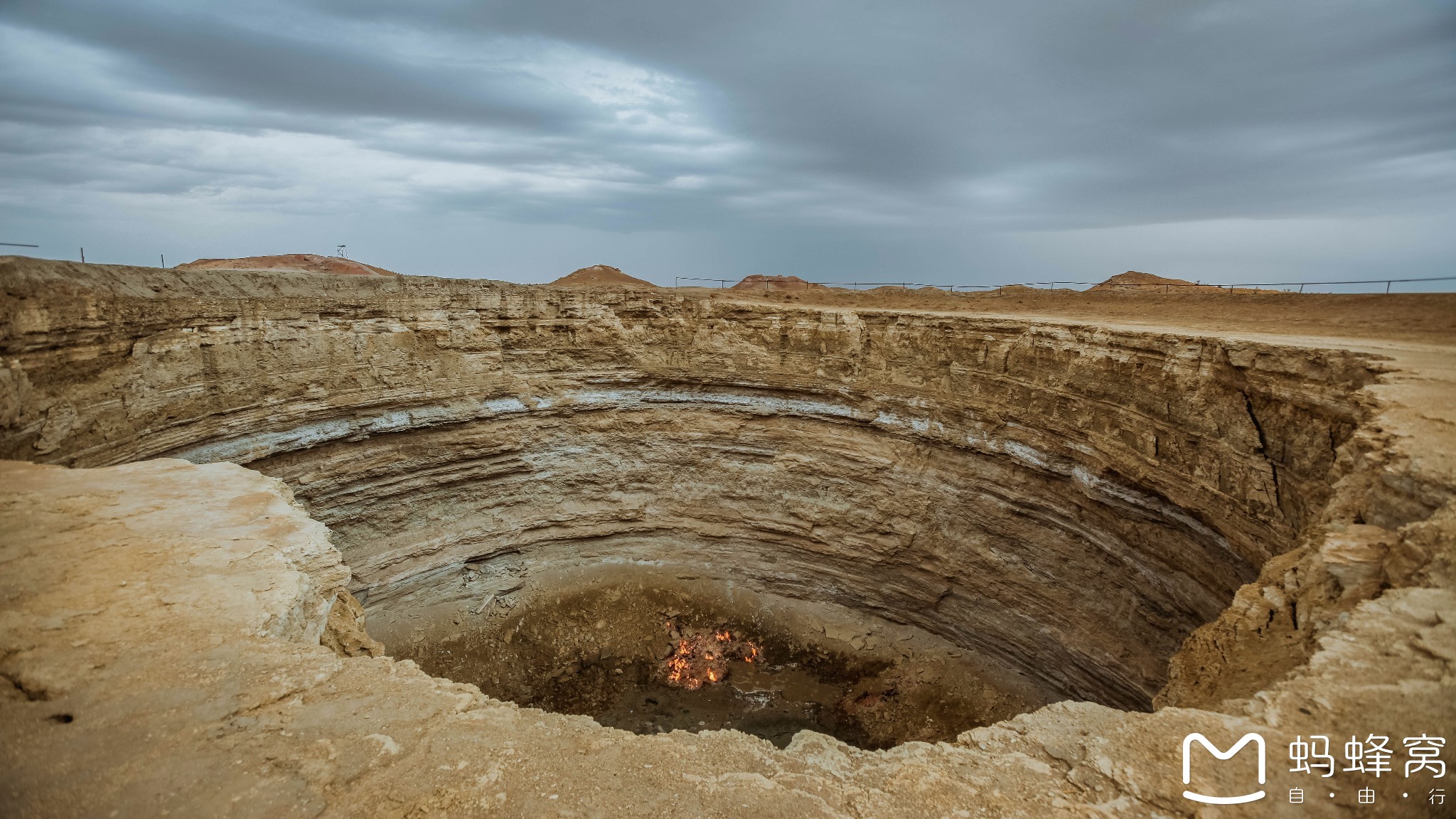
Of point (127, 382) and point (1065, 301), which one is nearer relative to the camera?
point (127, 382)

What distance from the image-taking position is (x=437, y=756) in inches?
165

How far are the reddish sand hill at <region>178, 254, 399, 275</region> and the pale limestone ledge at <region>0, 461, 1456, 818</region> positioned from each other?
88.8 feet

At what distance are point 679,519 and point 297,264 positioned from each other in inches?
1078

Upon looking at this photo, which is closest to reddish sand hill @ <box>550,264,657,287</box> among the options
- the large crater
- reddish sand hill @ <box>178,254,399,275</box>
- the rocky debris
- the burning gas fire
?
reddish sand hill @ <box>178,254,399,275</box>

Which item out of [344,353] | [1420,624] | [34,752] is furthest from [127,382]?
[1420,624]

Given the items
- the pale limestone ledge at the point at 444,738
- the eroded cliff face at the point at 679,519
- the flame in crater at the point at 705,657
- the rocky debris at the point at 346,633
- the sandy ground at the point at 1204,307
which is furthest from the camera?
the flame in crater at the point at 705,657

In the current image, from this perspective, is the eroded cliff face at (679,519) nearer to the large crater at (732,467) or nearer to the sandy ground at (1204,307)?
the large crater at (732,467)

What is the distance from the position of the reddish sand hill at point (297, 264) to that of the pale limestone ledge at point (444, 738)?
27.1 metres

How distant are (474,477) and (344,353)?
14.8 feet

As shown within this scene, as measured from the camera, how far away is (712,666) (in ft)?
50.7

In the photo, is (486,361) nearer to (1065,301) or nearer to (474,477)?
(474,477)

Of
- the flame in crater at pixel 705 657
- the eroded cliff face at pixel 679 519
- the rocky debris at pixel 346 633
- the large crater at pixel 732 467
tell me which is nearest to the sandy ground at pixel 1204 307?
the large crater at pixel 732 467

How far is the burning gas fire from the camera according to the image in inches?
594

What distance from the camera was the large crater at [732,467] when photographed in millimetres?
10594
